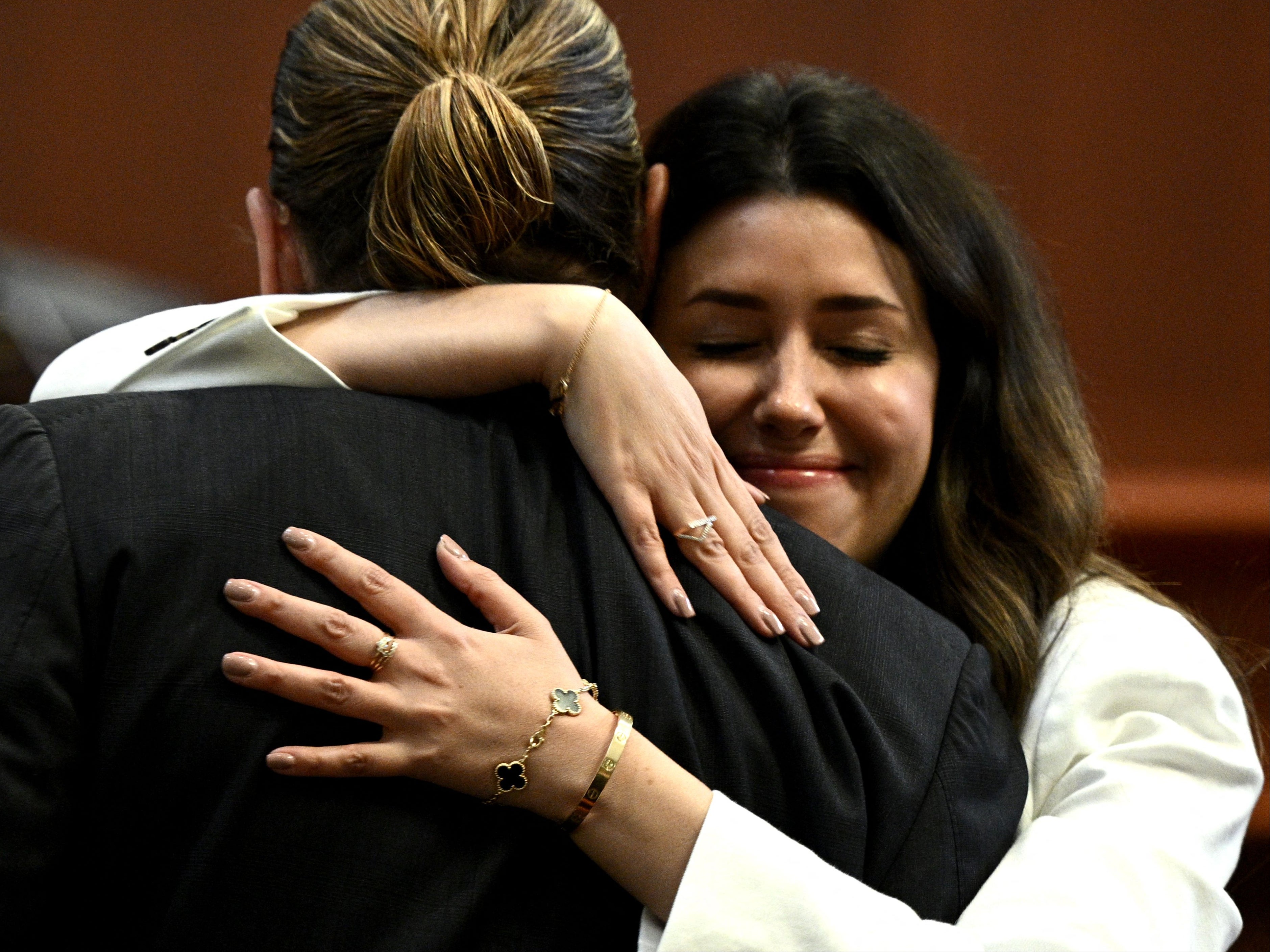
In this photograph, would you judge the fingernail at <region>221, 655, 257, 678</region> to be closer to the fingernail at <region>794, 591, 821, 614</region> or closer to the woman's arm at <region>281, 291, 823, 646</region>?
the woman's arm at <region>281, 291, 823, 646</region>

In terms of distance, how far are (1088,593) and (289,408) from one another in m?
0.96

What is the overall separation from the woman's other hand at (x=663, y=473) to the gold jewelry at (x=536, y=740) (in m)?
0.10

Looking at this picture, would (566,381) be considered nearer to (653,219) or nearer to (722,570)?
(722,570)

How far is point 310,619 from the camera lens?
0.86m

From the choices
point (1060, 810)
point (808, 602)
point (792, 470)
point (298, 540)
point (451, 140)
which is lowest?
point (1060, 810)

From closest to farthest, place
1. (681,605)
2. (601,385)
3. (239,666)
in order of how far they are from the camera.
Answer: (239,666) < (681,605) < (601,385)

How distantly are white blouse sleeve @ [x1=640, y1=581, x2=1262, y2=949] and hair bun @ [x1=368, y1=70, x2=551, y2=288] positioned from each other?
47cm

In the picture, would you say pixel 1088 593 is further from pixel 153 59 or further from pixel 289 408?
pixel 153 59

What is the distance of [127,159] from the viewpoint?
2205mm

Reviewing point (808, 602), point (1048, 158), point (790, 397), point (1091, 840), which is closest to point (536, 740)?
point (808, 602)

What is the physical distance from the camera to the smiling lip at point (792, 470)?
1521 mm

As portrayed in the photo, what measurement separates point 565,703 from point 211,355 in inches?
15.2

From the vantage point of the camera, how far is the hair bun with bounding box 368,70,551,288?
976mm

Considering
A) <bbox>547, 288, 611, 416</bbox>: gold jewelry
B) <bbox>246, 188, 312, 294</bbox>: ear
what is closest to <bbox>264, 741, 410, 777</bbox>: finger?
<bbox>547, 288, 611, 416</bbox>: gold jewelry
